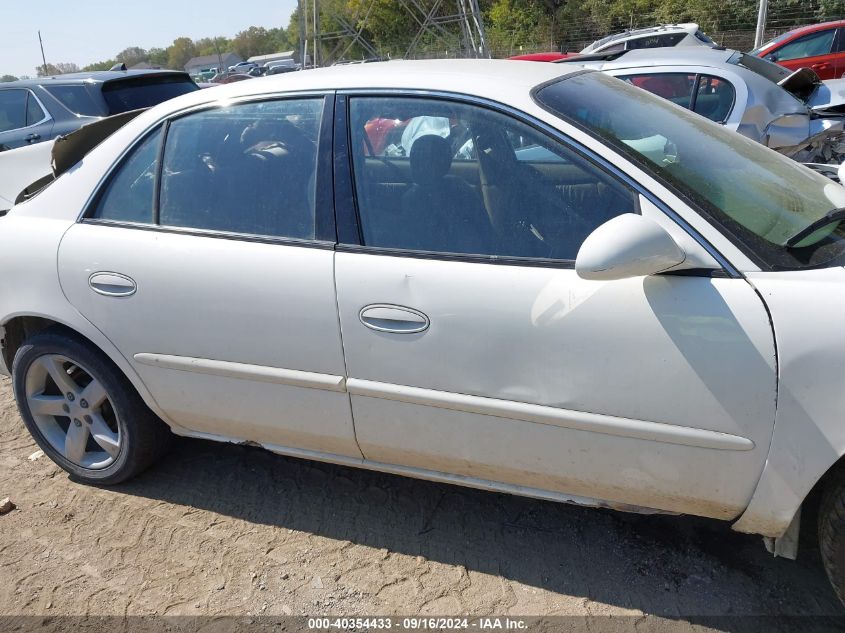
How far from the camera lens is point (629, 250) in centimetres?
191

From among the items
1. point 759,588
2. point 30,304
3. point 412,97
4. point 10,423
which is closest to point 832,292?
point 759,588

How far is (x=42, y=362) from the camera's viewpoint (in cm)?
305

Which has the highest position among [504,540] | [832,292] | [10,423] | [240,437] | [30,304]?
[832,292]

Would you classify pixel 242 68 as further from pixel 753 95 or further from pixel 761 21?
pixel 753 95

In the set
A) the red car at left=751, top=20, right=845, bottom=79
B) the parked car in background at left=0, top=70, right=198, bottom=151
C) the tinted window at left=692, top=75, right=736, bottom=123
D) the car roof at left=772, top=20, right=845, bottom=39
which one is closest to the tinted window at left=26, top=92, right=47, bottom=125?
the parked car in background at left=0, top=70, right=198, bottom=151

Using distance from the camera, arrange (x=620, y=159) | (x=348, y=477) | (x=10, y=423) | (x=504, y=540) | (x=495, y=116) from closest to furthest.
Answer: (x=620, y=159)
(x=495, y=116)
(x=504, y=540)
(x=348, y=477)
(x=10, y=423)

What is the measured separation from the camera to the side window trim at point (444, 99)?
2.15 m

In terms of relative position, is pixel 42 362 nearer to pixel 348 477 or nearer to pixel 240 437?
pixel 240 437

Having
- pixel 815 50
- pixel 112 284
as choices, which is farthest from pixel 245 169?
pixel 815 50

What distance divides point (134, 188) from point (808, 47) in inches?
531

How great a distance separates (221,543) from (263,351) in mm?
839

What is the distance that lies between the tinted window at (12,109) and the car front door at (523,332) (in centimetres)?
607

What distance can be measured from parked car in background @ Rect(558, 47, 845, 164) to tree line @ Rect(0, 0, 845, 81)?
1677 centimetres

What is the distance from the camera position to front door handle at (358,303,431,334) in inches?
88.5
